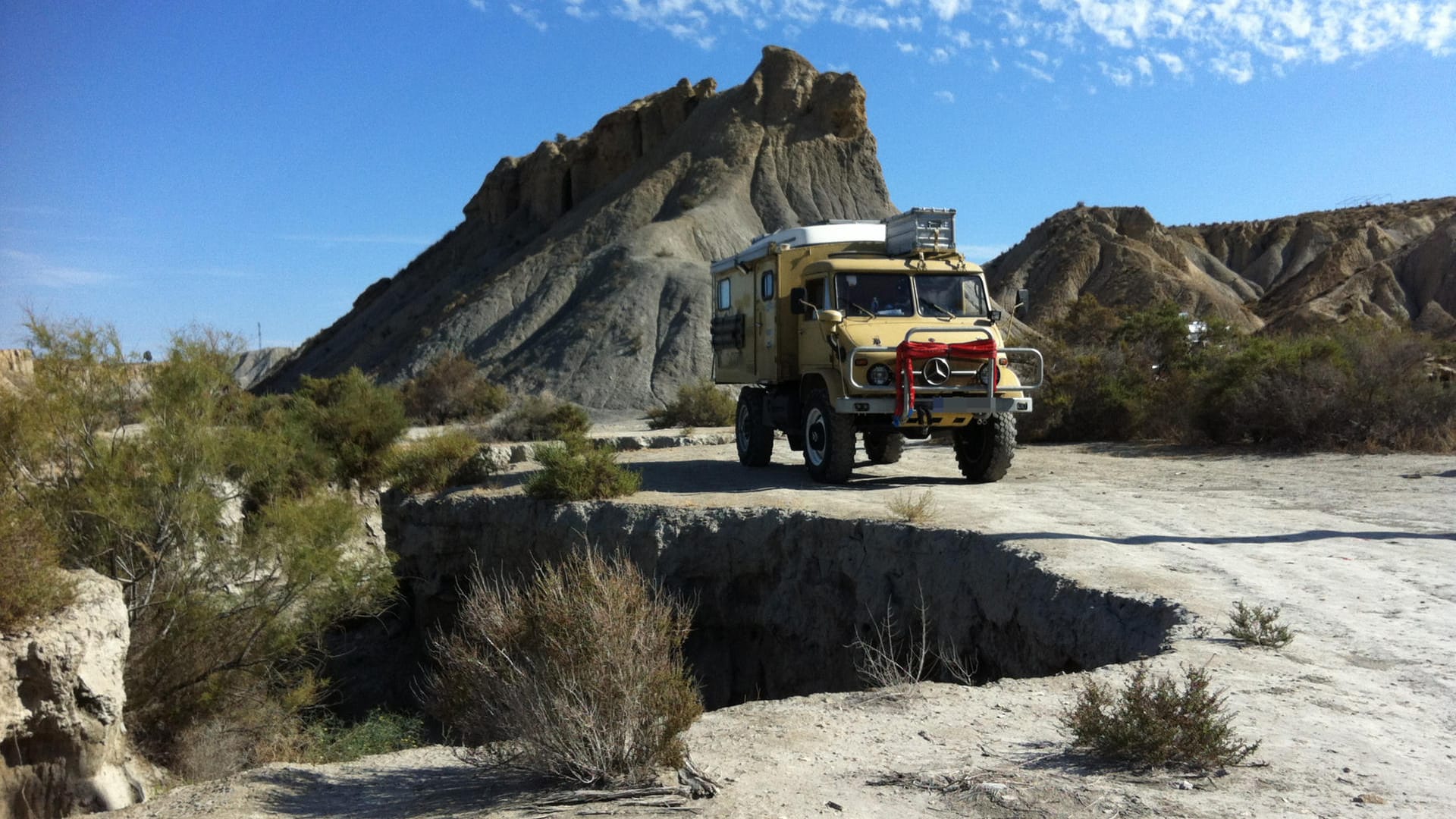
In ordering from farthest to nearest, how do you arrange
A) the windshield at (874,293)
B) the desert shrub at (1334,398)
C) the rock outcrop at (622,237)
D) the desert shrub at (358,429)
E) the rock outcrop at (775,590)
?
the rock outcrop at (622,237), the desert shrub at (358,429), the desert shrub at (1334,398), the windshield at (874,293), the rock outcrop at (775,590)

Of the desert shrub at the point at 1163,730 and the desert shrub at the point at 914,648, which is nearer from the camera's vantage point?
the desert shrub at the point at 1163,730

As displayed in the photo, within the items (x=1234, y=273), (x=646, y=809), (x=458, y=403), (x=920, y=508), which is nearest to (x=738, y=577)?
(x=920, y=508)

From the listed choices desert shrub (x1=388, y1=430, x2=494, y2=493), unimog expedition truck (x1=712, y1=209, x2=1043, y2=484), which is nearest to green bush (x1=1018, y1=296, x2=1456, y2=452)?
unimog expedition truck (x1=712, y1=209, x2=1043, y2=484)

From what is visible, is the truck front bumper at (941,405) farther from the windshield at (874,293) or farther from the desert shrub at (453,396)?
the desert shrub at (453,396)

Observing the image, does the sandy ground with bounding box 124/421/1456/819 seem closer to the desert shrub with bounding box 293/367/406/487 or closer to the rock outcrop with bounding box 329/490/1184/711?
the rock outcrop with bounding box 329/490/1184/711

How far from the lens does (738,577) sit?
40.9 ft

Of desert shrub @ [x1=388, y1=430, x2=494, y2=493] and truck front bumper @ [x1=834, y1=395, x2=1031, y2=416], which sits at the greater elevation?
truck front bumper @ [x1=834, y1=395, x2=1031, y2=416]

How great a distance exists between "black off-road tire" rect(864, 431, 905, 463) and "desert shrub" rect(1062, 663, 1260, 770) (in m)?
11.5

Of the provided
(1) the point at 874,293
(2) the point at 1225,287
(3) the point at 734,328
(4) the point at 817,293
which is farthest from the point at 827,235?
(2) the point at 1225,287

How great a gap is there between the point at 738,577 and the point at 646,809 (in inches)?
301

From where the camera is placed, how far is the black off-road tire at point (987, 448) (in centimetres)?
1436

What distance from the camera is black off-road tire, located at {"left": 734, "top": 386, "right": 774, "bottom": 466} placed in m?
16.6

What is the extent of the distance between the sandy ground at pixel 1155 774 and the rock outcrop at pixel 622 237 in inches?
1362

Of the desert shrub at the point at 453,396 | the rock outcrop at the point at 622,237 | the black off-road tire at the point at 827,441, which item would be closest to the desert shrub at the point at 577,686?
the black off-road tire at the point at 827,441
